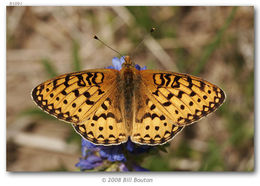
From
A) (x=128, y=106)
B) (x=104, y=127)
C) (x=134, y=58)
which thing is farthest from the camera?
(x=134, y=58)

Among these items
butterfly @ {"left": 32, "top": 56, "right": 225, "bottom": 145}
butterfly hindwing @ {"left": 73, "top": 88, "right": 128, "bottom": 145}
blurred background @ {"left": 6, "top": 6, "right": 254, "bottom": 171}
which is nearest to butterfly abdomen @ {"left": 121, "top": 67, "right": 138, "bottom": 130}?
butterfly @ {"left": 32, "top": 56, "right": 225, "bottom": 145}

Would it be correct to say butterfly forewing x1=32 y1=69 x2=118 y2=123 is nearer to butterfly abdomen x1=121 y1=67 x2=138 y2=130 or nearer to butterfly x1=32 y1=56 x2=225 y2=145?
butterfly x1=32 y1=56 x2=225 y2=145

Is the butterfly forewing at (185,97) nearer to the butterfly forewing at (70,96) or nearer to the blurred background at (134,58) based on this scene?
the butterfly forewing at (70,96)

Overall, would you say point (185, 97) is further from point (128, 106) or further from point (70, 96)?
point (70, 96)

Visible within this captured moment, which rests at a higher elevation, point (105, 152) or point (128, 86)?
point (128, 86)

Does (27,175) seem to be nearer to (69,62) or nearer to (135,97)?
(135,97)

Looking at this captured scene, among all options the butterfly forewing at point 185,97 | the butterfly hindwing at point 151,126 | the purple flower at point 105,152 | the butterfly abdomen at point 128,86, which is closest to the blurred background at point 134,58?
the purple flower at point 105,152

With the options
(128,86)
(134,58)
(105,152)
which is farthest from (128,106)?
(134,58)
